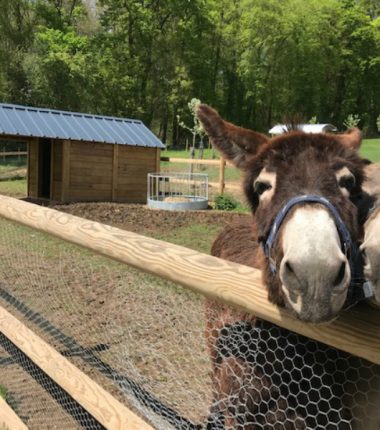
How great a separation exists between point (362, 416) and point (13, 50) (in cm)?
3965

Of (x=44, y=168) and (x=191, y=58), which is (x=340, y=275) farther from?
(x=191, y=58)

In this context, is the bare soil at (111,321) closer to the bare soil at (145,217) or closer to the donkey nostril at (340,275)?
the donkey nostril at (340,275)

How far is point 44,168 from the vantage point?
1611cm

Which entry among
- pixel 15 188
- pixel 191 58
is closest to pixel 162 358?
pixel 15 188

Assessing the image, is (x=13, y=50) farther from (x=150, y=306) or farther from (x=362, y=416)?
(x=362, y=416)

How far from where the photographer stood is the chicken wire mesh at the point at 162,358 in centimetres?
179

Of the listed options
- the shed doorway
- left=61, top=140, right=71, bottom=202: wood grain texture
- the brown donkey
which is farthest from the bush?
the brown donkey

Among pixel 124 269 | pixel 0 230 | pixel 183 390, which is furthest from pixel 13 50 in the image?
pixel 183 390

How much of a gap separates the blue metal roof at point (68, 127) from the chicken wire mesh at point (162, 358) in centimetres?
657

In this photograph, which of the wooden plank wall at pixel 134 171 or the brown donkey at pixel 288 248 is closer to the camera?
the brown donkey at pixel 288 248

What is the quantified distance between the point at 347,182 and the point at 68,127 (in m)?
14.2

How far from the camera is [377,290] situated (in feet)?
4.03

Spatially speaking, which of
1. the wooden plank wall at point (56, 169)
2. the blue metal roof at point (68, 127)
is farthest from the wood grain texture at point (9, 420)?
the wooden plank wall at point (56, 169)

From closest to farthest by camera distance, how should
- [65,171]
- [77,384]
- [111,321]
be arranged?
1. [77,384]
2. [111,321]
3. [65,171]
